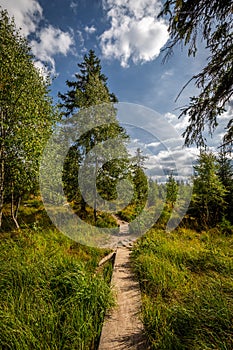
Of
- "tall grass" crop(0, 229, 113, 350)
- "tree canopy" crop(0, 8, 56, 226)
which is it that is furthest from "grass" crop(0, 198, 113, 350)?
"tree canopy" crop(0, 8, 56, 226)

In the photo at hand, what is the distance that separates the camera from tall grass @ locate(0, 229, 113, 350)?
2410mm

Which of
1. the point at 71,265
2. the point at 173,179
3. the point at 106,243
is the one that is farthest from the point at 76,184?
the point at 173,179

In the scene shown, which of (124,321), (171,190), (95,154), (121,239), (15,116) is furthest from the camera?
(171,190)

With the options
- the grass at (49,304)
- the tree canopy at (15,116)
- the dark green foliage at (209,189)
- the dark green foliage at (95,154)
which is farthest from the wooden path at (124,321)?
the dark green foliage at (209,189)

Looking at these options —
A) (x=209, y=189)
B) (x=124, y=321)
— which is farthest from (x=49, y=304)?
(x=209, y=189)

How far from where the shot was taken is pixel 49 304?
2.96m

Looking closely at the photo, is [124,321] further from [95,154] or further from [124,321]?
[95,154]

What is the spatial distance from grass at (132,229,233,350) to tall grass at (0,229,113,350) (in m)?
0.92

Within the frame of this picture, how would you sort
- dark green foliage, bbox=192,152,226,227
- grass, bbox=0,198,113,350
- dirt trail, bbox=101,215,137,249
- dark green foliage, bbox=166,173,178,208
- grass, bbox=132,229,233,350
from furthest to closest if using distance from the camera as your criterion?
dark green foliage, bbox=166,173,178,208
dark green foliage, bbox=192,152,226,227
dirt trail, bbox=101,215,137,249
grass, bbox=0,198,113,350
grass, bbox=132,229,233,350

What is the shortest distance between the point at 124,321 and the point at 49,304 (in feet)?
4.29

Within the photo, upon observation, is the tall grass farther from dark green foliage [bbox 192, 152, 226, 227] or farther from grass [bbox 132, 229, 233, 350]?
dark green foliage [bbox 192, 152, 226, 227]

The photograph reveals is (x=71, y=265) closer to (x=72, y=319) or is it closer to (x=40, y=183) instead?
(x=72, y=319)

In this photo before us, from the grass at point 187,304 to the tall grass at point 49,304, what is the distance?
3.03ft

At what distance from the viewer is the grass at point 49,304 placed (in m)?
2.41
